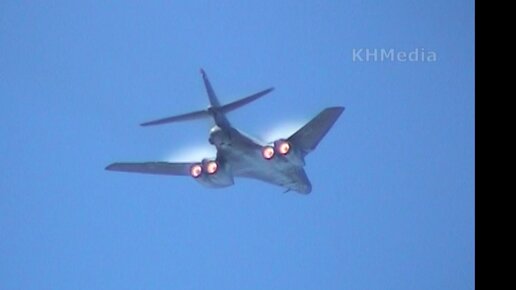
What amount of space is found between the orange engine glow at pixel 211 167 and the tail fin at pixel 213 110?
409 millimetres

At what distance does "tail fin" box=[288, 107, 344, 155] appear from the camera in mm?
5786

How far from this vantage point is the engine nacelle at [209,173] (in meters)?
6.62

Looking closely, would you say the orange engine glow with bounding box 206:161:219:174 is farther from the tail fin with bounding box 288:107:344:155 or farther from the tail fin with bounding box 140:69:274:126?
the tail fin with bounding box 288:107:344:155

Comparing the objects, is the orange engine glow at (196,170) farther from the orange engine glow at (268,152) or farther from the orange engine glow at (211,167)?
the orange engine glow at (268,152)

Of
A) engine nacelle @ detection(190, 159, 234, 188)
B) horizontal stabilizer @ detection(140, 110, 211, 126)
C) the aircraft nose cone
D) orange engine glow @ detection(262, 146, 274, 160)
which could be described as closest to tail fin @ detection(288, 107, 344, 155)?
orange engine glow @ detection(262, 146, 274, 160)

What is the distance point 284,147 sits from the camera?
6.43 meters

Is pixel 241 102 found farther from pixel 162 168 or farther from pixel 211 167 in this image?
pixel 162 168

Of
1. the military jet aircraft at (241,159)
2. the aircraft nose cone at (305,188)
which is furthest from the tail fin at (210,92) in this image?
the aircraft nose cone at (305,188)

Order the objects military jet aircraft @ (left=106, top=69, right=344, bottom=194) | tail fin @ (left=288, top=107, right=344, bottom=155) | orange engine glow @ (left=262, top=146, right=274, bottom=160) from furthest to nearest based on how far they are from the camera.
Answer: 1. orange engine glow @ (left=262, top=146, right=274, bottom=160)
2. military jet aircraft @ (left=106, top=69, right=344, bottom=194)
3. tail fin @ (left=288, top=107, right=344, bottom=155)

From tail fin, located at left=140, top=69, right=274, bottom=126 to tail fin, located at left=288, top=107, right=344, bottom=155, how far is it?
1.77ft

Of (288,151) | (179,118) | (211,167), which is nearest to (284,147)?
(288,151)

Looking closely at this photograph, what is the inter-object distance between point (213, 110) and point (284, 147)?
802mm

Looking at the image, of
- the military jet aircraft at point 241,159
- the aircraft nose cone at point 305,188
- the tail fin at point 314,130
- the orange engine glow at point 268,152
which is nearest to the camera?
the tail fin at point 314,130
